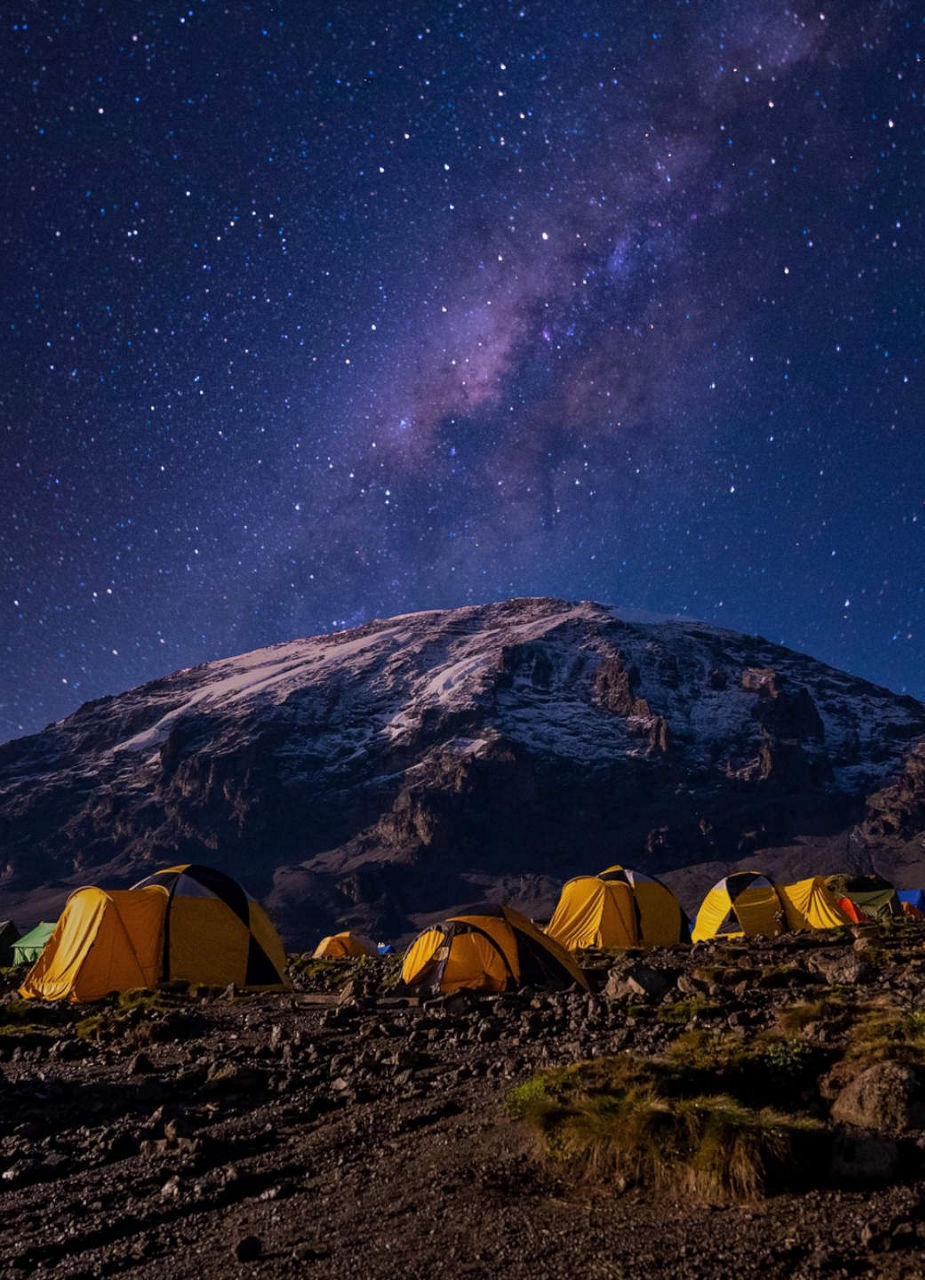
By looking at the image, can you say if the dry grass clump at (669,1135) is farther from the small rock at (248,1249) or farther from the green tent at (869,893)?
the green tent at (869,893)

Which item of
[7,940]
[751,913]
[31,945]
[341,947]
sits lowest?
[341,947]

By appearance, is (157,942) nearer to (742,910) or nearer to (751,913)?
(742,910)

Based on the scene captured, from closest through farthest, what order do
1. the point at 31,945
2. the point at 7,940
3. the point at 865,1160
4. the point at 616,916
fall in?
the point at 865,1160
the point at 616,916
the point at 31,945
the point at 7,940

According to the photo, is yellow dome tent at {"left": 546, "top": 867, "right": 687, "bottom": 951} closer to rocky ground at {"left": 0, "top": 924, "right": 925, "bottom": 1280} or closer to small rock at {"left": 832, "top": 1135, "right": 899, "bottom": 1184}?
rocky ground at {"left": 0, "top": 924, "right": 925, "bottom": 1280}

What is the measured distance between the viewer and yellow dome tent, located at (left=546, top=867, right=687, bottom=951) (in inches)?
1309

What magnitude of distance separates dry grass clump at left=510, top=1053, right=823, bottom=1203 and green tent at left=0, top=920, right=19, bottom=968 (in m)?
49.7

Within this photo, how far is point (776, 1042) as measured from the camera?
8477 mm

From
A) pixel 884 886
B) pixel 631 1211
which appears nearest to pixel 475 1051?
pixel 631 1211

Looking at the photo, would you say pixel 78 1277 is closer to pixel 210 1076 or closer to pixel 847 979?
pixel 210 1076

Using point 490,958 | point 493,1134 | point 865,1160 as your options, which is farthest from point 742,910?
point 865,1160

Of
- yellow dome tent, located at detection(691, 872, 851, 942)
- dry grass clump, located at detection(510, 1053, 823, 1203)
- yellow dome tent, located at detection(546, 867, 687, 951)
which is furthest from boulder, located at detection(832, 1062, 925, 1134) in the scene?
yellow dome tent, located at detection(691, 872, 851, 942)

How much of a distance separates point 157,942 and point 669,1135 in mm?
19597

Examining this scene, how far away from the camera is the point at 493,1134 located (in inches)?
289

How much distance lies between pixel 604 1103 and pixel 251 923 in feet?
62.7
